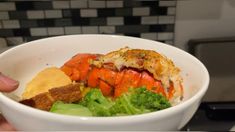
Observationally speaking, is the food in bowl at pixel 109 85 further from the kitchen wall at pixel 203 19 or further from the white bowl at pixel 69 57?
the kitchen wall at pixel 203 19

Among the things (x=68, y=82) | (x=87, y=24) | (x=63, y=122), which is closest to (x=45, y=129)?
(x=63, y=122)

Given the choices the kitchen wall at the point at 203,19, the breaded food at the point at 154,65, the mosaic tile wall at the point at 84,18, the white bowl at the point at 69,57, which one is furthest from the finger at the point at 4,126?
the kitchen wall at the point at 203,19

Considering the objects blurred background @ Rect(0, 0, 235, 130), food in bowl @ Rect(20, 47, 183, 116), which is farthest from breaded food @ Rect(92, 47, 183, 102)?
blurred background @ Rect(0, 0, 235, 130)

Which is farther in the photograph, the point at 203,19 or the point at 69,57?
the point at 203,19

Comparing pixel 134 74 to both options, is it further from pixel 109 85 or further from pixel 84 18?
pixel 84 18

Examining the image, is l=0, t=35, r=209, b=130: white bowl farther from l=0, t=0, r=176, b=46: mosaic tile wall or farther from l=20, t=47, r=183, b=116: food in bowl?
l=0, t=0, r=176, b=46: mosaic tile wall

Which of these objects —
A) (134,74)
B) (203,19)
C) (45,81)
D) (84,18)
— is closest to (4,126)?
(45,81)
